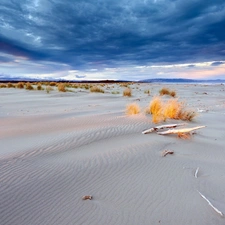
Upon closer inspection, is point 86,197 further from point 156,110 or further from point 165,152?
point 156,110

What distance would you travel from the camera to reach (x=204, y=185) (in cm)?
311

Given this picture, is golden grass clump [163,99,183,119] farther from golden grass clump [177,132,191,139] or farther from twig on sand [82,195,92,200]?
twig on sand [82,195,92,200]

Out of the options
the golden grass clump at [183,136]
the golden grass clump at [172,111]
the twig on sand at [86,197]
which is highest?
Answer: the golden grass clump at [172,111]

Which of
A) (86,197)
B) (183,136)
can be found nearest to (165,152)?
(183,136)

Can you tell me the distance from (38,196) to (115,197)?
33.5 inches

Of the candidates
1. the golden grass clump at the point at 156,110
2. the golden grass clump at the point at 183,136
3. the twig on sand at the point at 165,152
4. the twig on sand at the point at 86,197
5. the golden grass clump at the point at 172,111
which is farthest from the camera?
the golden grass clump at the point at 172,111

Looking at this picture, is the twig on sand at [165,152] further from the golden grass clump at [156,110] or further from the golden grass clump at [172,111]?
the golden grass clump at [172,111]

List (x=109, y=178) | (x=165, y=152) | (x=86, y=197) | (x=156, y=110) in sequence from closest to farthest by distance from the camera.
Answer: (x=86, y=197)
(x=109, y=178)
(x=165, y=152)
(x=156, y=110)

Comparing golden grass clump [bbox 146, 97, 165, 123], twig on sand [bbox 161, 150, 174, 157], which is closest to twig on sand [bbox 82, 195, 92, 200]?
twig on sand [bbox 161, 150, 174, 157]

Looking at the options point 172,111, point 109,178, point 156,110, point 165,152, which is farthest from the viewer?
point 156,110

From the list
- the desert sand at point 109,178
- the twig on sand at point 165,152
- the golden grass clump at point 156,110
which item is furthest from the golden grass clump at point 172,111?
the twig on sand at point 165,152

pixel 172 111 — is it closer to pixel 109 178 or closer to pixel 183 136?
pixel 183 136

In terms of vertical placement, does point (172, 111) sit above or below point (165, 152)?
above

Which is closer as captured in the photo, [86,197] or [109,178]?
[86,197]
